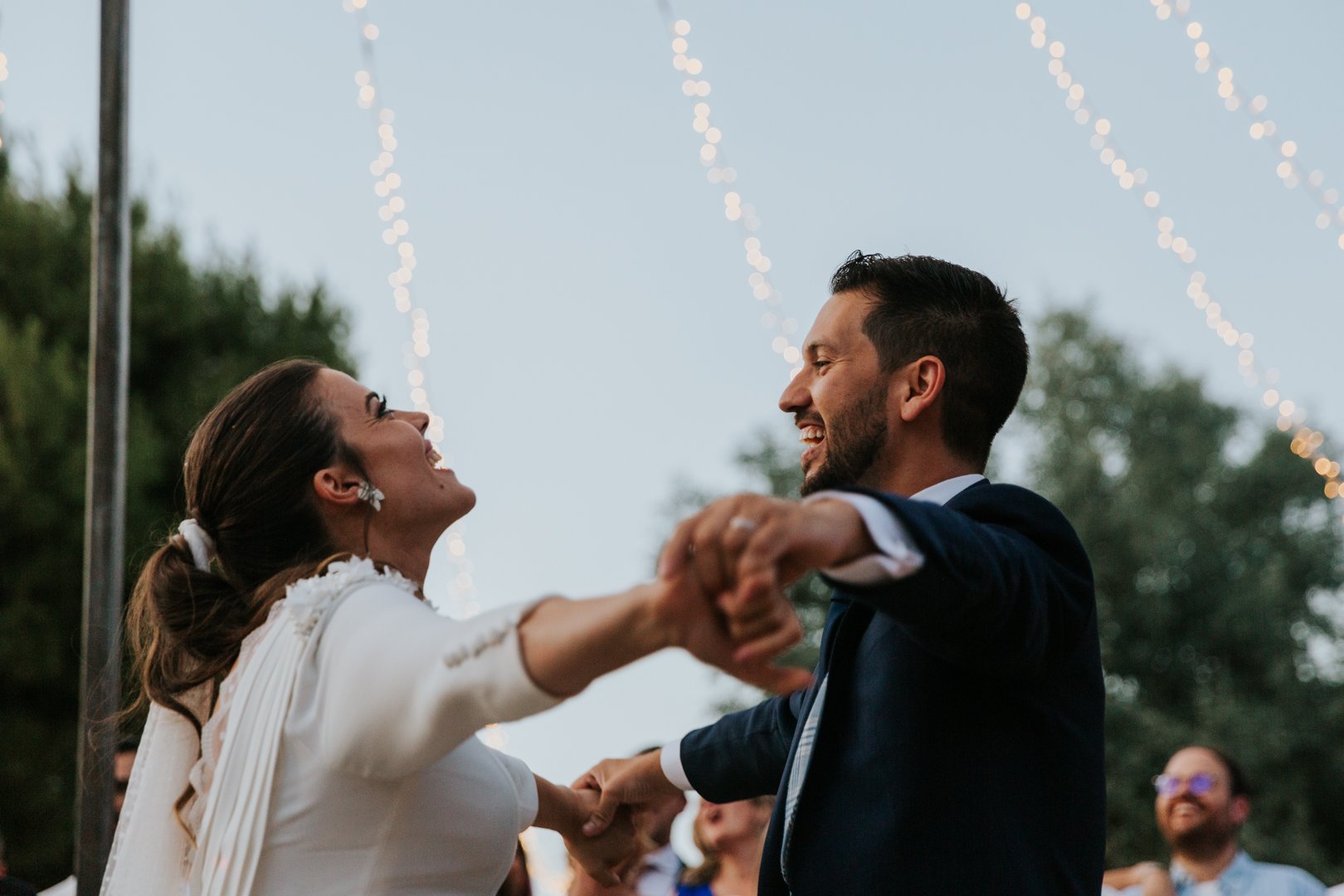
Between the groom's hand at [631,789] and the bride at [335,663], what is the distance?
8 centimetres

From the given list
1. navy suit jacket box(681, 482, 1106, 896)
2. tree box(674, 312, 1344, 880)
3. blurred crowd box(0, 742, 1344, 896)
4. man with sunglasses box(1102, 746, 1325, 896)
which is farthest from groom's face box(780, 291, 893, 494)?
tree box(674, 312, 1344, 880)

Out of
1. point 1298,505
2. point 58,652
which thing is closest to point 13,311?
point 58,652

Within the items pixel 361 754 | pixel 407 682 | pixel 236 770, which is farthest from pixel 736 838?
pixel 407 682

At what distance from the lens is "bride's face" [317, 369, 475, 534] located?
2344 millimetres

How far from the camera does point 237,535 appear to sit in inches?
92.5

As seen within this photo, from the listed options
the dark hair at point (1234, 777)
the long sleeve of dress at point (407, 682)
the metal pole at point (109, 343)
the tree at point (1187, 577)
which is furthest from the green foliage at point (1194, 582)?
the long sleeve of dress at point (407, 682)

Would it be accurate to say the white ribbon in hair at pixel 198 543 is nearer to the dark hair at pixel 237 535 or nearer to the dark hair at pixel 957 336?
the dark hair at pixel 237 535

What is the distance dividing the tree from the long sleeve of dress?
15801 mm

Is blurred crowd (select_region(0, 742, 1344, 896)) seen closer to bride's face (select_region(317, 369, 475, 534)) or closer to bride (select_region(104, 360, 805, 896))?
bride (select_region(104, 360, 805, 896))

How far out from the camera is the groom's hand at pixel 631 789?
113 inches

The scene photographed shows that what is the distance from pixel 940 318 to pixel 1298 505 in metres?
19.3

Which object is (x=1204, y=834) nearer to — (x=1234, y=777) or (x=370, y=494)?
(x=1234, y=777)

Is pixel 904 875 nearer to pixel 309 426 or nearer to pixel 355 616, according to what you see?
pixel 355 616

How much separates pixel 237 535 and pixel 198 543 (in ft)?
0.22
